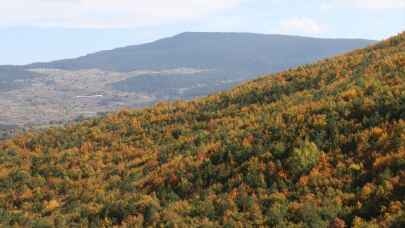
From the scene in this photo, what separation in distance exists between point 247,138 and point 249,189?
14.7ft

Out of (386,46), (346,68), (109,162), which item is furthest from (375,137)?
(386,46)

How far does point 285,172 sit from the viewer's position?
17078 mm

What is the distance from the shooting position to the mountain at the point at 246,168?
48.0 feet

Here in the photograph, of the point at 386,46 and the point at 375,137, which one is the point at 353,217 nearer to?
the point at 375,137

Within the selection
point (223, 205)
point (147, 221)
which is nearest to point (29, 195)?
point (147, 221)

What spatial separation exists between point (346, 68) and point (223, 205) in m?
20.0

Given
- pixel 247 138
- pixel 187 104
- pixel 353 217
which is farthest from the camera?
pixel 187 104

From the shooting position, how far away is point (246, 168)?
60.6ft

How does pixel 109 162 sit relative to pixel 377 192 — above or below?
below

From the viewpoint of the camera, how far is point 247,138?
826 inches

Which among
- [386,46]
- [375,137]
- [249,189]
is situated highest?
[386,46]

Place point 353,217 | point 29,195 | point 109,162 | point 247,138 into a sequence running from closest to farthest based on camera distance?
point 353,217
point 247,138
point 29,195
point 109,162

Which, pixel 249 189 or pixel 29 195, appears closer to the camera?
pixel 249 189

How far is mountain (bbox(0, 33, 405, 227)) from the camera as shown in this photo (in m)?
14.6
